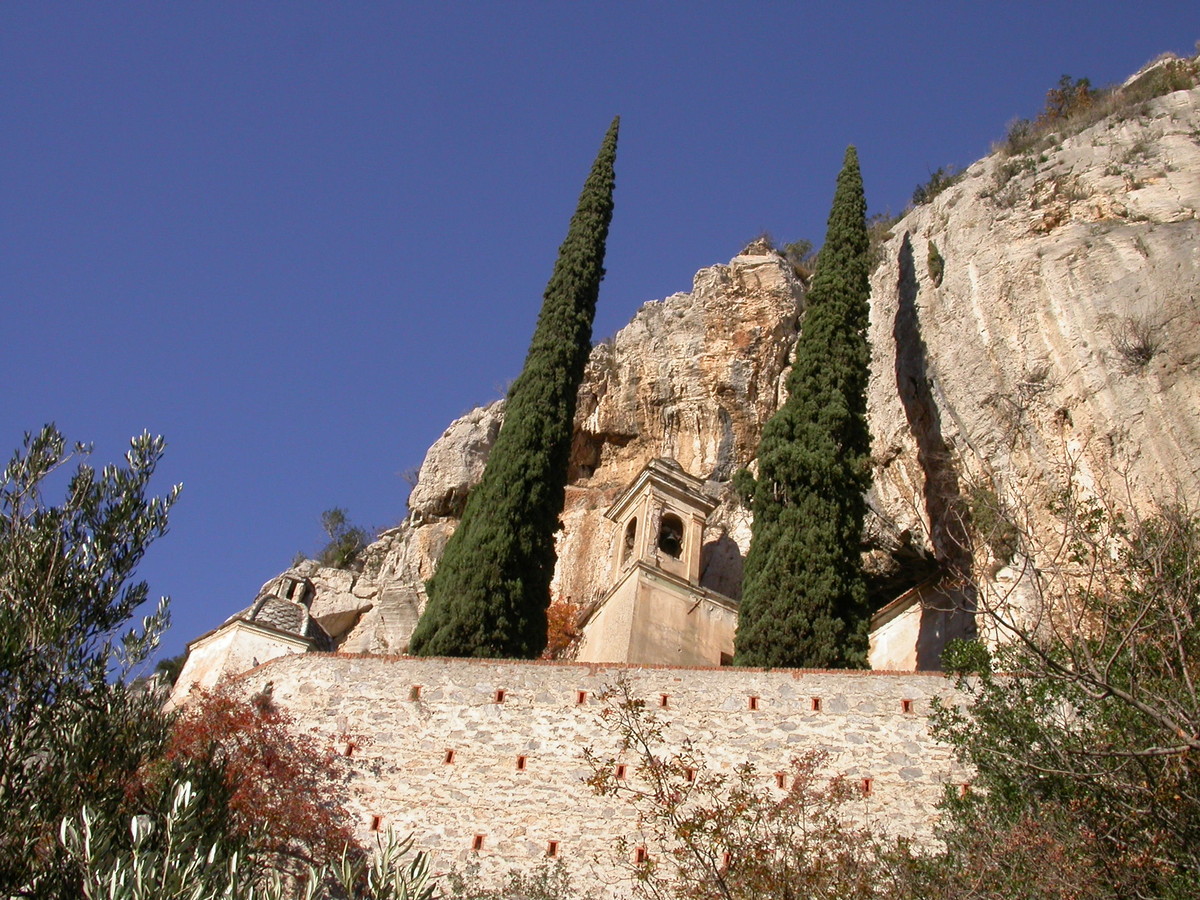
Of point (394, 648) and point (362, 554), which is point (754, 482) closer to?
point (394, 648)

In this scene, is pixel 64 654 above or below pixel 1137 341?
below

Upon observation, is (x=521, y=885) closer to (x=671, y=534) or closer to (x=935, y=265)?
(x=671, y=534)

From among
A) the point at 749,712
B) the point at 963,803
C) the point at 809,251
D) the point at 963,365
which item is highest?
the point at 809,251

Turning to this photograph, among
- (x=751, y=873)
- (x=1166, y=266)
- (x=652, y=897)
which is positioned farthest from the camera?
(x=1166, y=266)

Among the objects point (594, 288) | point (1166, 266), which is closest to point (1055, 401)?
point (1166, 266)

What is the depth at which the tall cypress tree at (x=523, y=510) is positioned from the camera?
63.7 ft

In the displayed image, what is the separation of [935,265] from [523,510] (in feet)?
40.8

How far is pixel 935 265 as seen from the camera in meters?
26.8

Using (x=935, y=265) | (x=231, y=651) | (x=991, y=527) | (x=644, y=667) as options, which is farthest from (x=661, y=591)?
(x=991, y=527)

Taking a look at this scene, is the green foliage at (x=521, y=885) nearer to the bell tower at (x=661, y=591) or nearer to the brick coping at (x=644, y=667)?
the brick coping at (x=644, y=667)

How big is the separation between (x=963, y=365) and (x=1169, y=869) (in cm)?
1505

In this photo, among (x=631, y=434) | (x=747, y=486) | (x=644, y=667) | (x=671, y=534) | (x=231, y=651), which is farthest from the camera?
(x=631, y=434)

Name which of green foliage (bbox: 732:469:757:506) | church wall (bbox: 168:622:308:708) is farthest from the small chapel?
green foliage (bbox: 732:469:757:506)

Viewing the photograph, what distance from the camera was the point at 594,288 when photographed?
2783cm
